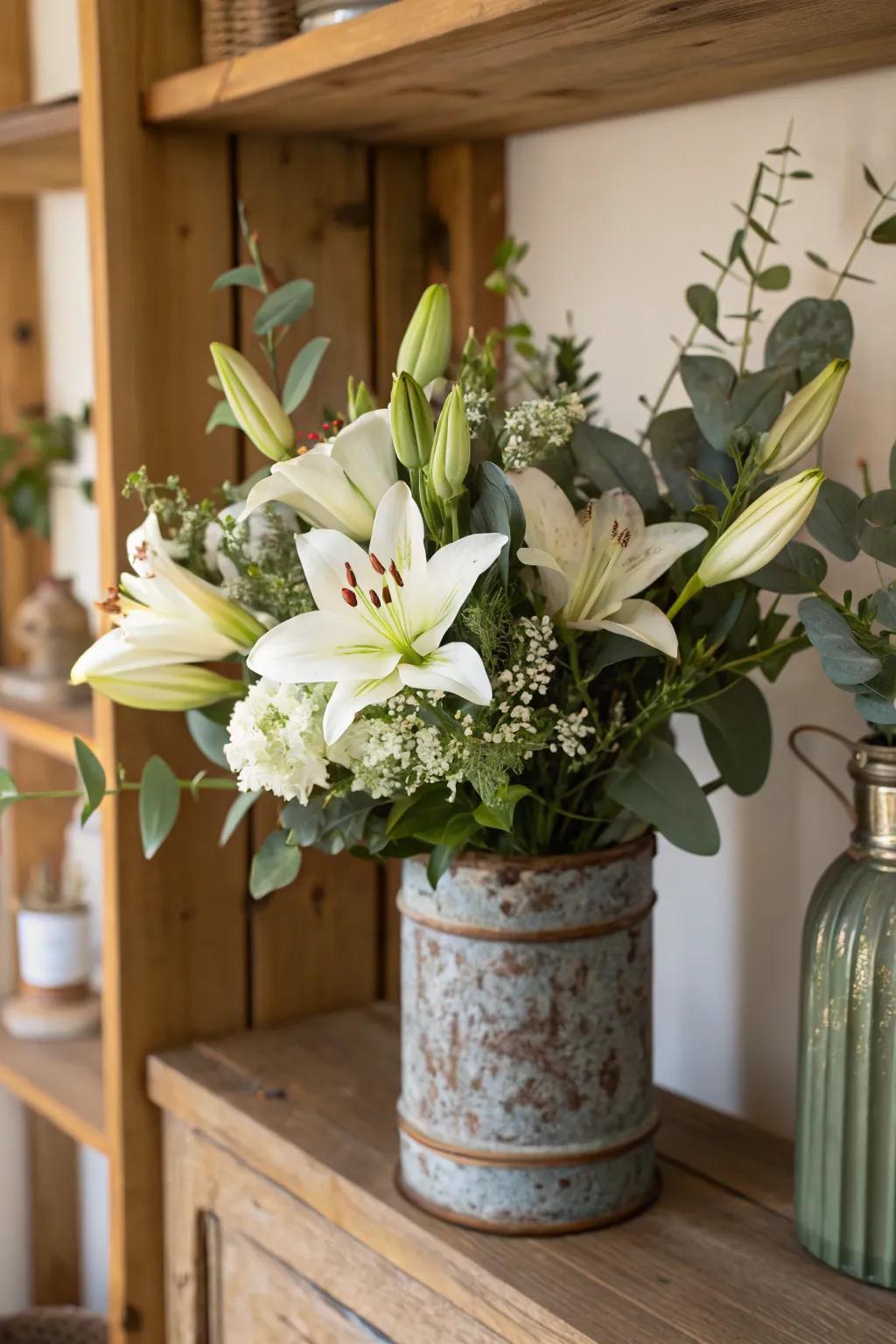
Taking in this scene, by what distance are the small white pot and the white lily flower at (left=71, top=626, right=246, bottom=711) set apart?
0.69m

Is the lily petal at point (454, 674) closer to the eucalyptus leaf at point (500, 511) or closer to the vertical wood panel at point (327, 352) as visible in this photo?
the eucalyptus leaf at point (500, 511)

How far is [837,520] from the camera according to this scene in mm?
919

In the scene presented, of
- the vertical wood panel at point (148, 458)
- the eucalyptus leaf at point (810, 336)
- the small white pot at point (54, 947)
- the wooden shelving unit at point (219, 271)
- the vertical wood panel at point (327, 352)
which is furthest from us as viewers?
the small white pot at point (54, 947)

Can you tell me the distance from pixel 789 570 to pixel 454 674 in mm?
257

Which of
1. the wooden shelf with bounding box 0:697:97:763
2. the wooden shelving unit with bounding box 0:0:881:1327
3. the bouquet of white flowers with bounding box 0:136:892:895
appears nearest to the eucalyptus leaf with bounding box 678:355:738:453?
the bouquet of white flowers with bounding box 0:136:892:895

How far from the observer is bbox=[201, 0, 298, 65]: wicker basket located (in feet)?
3.78

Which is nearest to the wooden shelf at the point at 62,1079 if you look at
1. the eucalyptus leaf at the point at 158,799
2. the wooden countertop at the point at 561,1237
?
the wooden countertop at the point at 561,1237

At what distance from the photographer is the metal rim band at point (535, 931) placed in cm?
99

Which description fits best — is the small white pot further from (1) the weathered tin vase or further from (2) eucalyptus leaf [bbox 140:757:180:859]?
(1) the weathered tin vase

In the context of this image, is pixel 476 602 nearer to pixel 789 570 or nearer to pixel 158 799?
pixel 789 570

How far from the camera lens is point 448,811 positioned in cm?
96

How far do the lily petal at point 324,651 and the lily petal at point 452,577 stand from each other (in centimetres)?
3

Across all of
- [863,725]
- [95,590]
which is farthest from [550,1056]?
[95,590]

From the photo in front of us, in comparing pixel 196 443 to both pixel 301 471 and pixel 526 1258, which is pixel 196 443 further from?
pixel 526 1258
